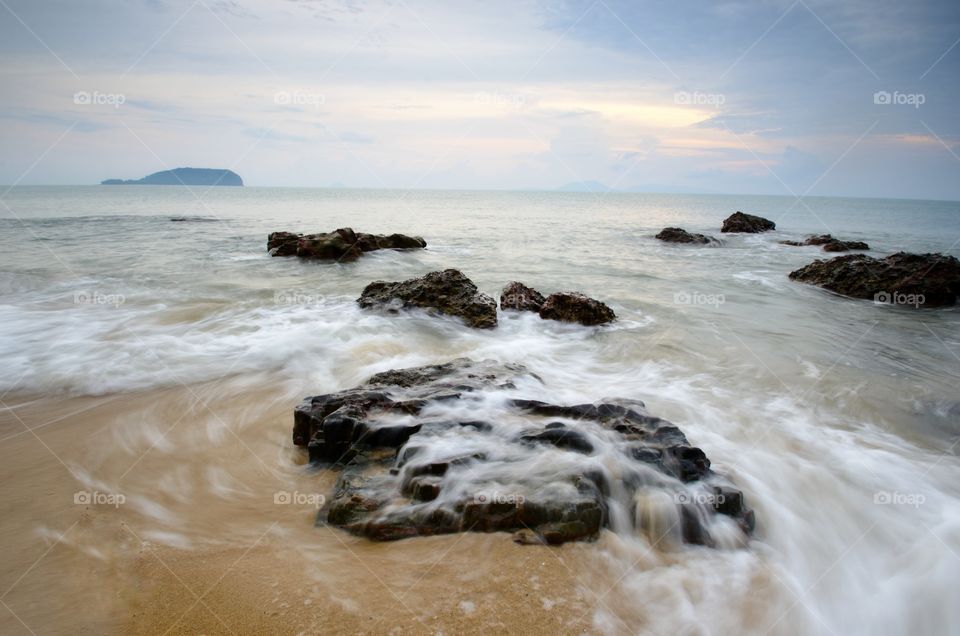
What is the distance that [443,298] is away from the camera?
9.00m

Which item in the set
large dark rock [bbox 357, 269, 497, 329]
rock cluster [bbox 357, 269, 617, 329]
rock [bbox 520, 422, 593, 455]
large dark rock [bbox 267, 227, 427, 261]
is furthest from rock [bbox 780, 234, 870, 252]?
rock [bbox 520, 422, 593, 455]

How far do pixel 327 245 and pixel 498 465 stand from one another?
13648 mm

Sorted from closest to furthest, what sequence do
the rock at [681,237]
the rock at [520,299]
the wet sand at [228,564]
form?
1. the wet sand at [228,564]
2. the rock at [520,299]
3. the rock at [681,237]

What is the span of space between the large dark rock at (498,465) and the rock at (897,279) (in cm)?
1082

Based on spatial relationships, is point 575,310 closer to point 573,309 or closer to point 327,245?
point 573,309

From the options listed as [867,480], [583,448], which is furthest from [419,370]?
[867,480]

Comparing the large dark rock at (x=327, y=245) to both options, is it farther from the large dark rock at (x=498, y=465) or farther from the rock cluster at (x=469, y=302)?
the large dark rock at (x=498, y=465)

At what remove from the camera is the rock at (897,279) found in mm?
11484

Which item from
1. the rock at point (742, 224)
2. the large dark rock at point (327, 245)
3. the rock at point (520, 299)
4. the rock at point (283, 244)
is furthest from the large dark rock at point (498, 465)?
the rock at point (742, 224)

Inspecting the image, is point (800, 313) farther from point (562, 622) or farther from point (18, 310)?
point (18, 310)

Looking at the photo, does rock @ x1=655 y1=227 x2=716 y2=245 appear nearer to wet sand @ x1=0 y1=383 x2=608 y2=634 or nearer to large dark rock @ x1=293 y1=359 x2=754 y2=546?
large dark rock @ x1=293 y1=359 x2=754 y2=546

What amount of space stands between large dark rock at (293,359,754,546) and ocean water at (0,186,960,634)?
1.13 ft

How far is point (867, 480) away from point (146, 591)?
5.49m

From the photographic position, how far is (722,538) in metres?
3.44
